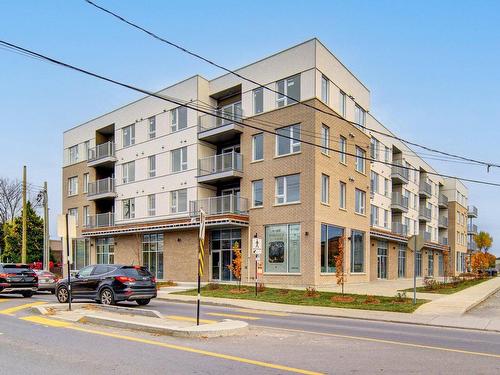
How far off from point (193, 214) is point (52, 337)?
22.0 meters

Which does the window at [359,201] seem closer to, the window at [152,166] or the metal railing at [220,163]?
the metal railing at [220,163]

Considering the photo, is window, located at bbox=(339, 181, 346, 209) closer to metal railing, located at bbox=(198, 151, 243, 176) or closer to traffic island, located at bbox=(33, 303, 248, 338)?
metal railing, located at bbox=(198, 151, 243, 176)

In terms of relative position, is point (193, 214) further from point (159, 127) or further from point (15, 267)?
point (15, 267)

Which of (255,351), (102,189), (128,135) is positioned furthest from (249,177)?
(255,351)

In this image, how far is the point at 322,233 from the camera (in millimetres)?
28391

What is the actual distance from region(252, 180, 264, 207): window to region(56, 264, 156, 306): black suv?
12723 mm

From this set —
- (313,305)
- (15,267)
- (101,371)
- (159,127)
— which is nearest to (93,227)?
(159,127)

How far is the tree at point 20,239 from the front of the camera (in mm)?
55969

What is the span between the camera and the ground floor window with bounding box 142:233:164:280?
3584 centimetres

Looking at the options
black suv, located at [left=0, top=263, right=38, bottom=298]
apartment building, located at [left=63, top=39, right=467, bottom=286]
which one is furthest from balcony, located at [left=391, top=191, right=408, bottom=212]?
black suv, located at [left=0, top=263, right=38, bottom=298]

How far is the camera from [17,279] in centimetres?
2155

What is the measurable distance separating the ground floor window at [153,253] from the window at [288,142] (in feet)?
39.3

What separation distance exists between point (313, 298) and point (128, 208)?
2216cm

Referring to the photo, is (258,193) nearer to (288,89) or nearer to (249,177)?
(249,177)
